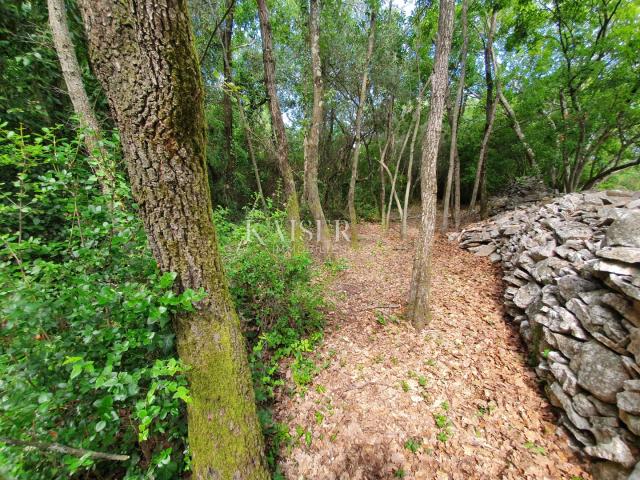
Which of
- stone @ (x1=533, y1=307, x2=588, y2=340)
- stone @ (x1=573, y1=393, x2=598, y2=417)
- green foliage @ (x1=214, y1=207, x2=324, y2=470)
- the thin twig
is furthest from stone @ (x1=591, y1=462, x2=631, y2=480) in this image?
the thin twig

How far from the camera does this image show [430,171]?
3.46 meters

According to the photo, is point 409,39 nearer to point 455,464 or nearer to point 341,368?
point 341,368

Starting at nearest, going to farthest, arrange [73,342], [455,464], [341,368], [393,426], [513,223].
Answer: [73,342]
[455,464]
[393,426]
[341,368]
[513,223]

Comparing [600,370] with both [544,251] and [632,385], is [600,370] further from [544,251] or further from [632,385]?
[544,251]

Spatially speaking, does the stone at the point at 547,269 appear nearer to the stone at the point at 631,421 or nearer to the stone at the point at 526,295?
the stone at the point at 526,295

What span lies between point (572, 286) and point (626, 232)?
87cm

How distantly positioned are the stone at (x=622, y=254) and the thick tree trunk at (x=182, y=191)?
3.99 metres

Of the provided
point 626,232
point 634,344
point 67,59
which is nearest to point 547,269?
point 626,232

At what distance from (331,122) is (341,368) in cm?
1178

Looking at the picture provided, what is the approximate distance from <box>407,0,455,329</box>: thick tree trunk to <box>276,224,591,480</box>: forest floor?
0.40 m

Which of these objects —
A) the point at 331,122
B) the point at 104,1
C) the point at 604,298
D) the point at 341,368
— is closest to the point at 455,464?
the point at 341,368

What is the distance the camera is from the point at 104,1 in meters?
1.10

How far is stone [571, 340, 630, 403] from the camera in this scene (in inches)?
87.4

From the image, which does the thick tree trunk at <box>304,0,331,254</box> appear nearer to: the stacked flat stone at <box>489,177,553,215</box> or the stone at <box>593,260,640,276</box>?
the stone at <box>593,260,640,276</box>
